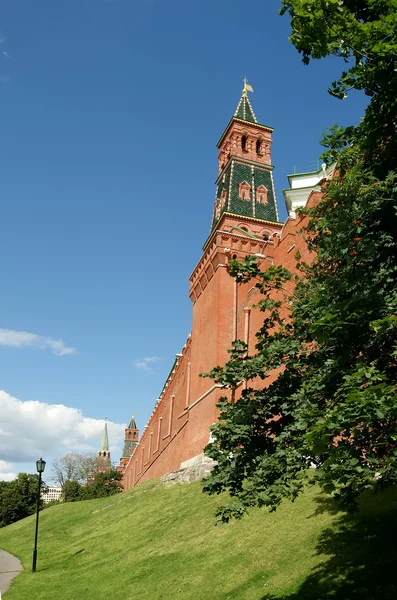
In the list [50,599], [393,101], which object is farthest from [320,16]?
[50,599]

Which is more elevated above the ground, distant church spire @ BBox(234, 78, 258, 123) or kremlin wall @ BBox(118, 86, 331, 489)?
Answer: distant church spire @ BBox(234, 78, 258, 123)

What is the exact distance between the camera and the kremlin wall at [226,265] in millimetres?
24156

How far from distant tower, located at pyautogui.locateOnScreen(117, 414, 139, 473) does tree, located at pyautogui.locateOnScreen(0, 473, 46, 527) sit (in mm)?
43220

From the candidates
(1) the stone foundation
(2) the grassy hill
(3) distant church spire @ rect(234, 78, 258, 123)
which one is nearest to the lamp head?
(2) the grassy hill

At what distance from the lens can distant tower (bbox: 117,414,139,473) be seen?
337ft

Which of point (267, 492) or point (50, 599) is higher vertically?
point (267, 492)

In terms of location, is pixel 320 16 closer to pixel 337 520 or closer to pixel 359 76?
pixel 359 76

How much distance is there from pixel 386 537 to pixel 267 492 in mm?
4081

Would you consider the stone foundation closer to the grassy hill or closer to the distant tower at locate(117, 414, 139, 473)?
the grassy hill

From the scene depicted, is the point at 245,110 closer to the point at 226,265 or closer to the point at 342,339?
the point at 226,265

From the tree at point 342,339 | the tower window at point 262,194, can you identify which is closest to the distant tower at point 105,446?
the tower window at point 262,194

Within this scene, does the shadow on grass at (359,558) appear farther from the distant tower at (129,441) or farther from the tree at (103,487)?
the distant tower at (129,441)

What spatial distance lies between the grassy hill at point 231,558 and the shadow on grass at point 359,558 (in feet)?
0.06

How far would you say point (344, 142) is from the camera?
22.4 ft
